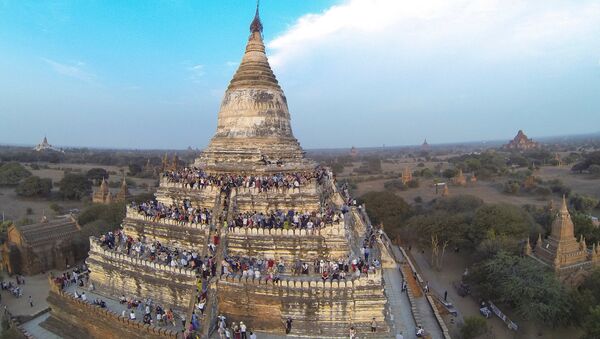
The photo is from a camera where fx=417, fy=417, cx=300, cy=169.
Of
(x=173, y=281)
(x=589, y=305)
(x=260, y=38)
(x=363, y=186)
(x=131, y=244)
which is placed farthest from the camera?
(x=363, y=186)

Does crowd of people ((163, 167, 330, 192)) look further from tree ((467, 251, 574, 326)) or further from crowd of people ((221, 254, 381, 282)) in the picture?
tree ((467, 251, 574, 326))

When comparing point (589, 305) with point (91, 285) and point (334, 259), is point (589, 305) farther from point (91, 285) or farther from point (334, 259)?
point (91, 285)

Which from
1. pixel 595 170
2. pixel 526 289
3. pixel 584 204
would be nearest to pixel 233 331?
pixel 526 289

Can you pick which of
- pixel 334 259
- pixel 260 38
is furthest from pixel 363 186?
pixel 334 259

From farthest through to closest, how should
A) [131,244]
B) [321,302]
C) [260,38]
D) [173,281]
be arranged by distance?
[260,38] → [131,244] → [173,281] → [321,302]

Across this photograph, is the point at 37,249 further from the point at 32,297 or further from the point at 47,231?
the point at 32,297

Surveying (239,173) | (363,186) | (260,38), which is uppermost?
(260,38)

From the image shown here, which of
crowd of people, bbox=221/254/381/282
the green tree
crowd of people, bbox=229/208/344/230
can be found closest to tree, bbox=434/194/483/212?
the green tree
